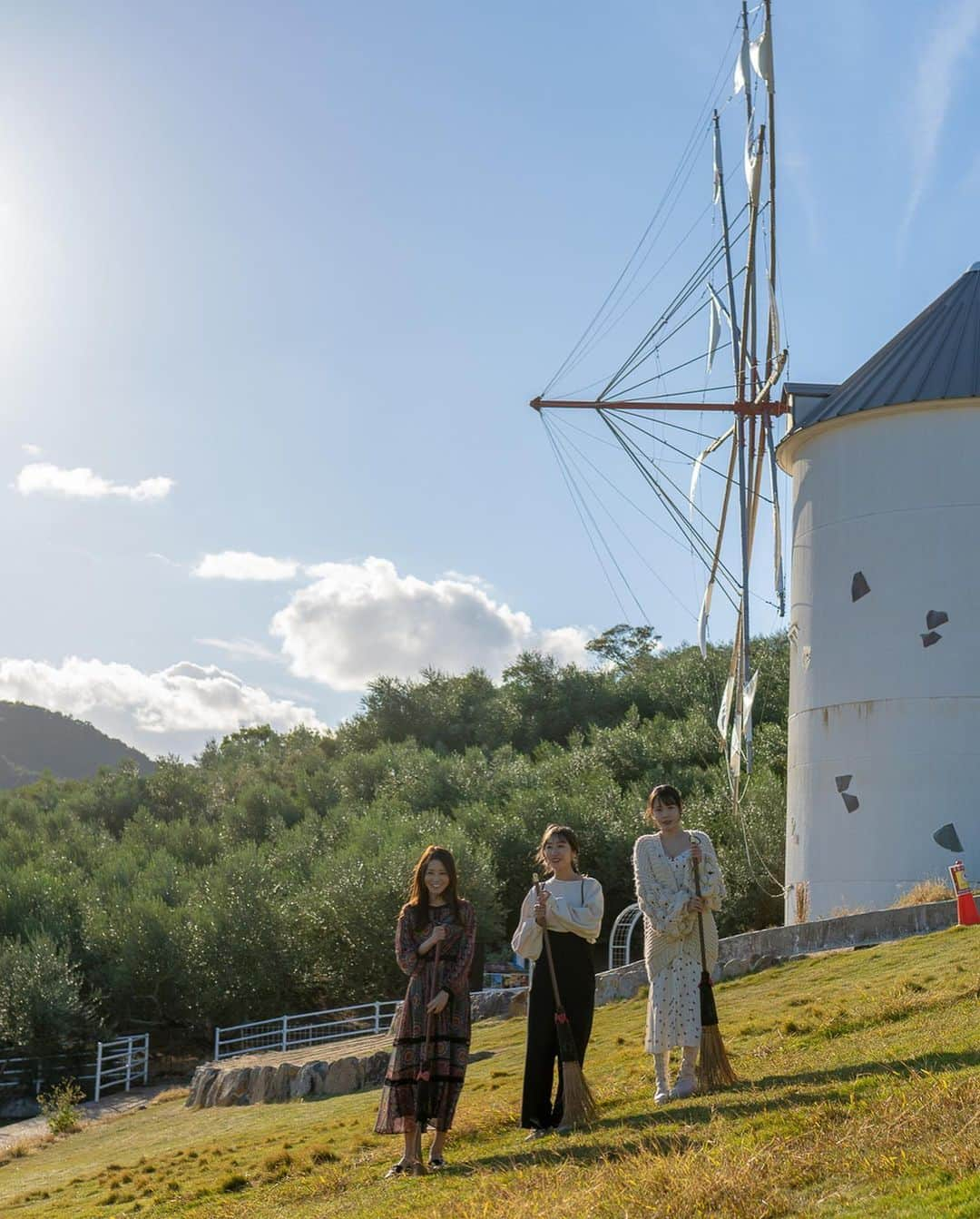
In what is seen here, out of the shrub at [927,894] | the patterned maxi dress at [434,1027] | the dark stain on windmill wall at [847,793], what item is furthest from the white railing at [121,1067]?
the patterned maxi dress at [434,1027]

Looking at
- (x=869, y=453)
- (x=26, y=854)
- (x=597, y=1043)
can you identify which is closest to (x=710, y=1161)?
(x=597, y=1043)

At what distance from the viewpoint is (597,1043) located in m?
13.7

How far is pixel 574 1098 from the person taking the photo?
317 inches

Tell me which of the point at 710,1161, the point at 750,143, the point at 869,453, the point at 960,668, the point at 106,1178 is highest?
the point at 750,143

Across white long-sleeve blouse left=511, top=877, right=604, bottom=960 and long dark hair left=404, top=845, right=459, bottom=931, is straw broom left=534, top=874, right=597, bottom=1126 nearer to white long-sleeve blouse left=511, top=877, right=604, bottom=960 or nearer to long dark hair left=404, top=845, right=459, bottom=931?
white long-sleeve blouse left=511, top=877, right=604, bottom=960

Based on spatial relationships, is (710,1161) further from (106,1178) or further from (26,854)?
(26,854)

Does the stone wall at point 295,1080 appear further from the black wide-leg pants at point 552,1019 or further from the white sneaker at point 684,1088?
the white sneaker at point 684,1088

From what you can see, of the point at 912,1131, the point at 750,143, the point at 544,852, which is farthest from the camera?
the point at 750,143

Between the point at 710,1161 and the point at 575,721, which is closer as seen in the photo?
the point at 710,1161

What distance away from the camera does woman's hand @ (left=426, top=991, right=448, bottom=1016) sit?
800 centimetres

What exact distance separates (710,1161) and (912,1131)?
2.88 ft

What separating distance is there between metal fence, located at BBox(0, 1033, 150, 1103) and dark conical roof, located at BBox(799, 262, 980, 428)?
17071 mm

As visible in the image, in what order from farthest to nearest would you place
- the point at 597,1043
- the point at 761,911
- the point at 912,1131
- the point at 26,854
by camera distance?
1. the point at 26,854
2. the point at 761,911
3. the point at 597,1043
4. the point at 912,1131

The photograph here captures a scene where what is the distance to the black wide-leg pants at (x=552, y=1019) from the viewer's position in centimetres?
816
